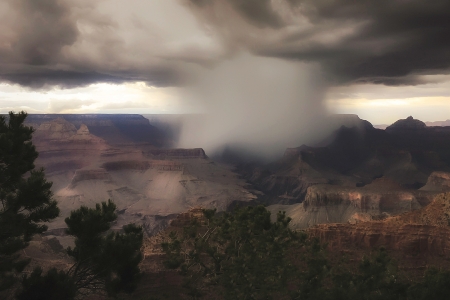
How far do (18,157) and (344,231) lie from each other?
149 feet

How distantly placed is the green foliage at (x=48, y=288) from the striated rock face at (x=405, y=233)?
36.0 metres

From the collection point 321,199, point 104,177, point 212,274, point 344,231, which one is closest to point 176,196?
point 104,177

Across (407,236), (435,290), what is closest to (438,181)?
(407,236)

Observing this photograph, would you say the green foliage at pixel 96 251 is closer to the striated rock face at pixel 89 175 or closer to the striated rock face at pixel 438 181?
the striated rock face at pixel 438 181

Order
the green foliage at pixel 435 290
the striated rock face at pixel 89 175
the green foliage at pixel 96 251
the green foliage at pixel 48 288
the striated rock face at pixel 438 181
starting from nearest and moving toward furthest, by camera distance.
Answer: the green foliage at pixel 435 290 < the green foliage at pixel 48 288 < the green foliage at pixel 96 251 < the striated rock face at pixel 438 181 < the striated rock face at pixel 89 175

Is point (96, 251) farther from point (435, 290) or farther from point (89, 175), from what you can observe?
point (89, 175)

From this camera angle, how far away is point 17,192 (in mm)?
24703

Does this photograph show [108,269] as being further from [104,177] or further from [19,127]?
[104,177]

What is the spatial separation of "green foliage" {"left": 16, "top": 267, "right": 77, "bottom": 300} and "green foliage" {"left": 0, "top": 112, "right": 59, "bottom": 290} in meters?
3.43

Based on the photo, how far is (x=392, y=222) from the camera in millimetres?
56125

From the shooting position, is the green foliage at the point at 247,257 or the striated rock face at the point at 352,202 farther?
the striated rock face at the point at 352,202

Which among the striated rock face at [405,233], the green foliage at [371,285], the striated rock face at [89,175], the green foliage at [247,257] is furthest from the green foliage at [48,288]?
the striated rock face at [89,175]

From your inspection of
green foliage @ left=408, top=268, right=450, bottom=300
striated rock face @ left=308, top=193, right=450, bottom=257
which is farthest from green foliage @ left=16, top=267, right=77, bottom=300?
striated rock face @ left=308, top=193, right=450, bottom=257

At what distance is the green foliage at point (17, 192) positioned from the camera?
2397 centimetres
